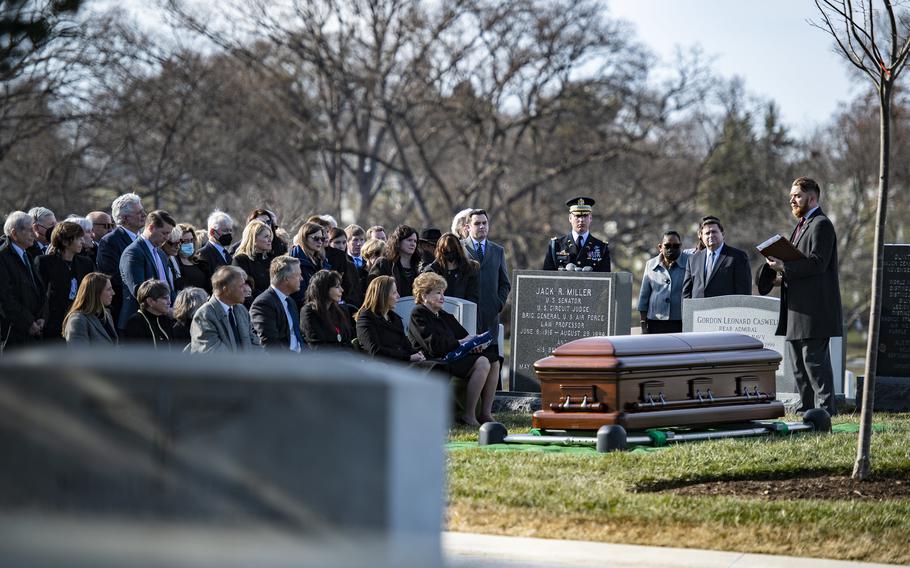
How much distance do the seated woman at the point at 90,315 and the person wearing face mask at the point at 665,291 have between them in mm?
6683

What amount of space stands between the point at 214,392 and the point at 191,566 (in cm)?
42

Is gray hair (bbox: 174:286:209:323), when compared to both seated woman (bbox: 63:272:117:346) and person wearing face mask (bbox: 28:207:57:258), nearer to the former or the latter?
seated woman (bbox: 63:272:117:346)

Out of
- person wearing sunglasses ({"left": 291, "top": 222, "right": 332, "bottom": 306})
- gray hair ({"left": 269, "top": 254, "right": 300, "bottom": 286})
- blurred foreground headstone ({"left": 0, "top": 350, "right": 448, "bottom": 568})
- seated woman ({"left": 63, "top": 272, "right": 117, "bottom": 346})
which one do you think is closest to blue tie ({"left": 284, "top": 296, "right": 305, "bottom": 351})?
gray hair ({"left": 269, "top": 254, "right": 300, "bottom": 286})

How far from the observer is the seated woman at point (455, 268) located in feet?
43.5

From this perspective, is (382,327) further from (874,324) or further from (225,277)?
(874,324)

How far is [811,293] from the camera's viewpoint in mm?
11031

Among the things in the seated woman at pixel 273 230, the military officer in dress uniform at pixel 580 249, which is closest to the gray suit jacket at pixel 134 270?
the seated woman at pixel 273 230

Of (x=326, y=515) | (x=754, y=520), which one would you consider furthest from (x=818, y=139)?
(x=326, y=515)

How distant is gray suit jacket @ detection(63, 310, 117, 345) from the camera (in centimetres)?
934

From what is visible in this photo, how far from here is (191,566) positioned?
3129mm

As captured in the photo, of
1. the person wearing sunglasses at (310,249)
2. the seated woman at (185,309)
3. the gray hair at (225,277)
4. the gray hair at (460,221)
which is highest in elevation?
the gray hair at (460,221)

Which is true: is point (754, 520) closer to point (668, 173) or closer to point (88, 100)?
point (88, 100)

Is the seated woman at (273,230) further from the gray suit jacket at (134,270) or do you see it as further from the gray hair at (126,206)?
the gray suit jacket at (134,270)

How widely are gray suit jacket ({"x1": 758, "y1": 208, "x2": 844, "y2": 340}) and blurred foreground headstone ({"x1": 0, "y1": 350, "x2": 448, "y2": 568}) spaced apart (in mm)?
8229
